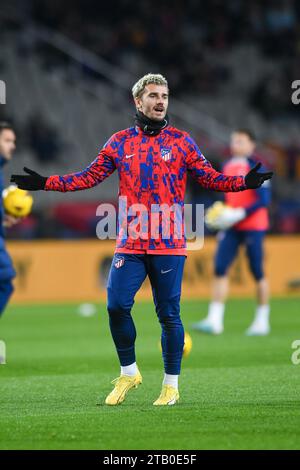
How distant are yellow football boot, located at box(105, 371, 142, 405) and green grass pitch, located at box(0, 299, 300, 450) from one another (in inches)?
3.5

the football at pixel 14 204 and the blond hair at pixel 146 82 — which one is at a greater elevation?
the blond hair at pixel 146 82

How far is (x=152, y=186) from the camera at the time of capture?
7.73 metres

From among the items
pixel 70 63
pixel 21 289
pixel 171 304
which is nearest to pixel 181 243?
pixel 171 304

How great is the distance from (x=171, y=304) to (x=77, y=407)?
100 cm

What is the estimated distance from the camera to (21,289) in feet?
63.1

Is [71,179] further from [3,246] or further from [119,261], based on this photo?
[3,246]

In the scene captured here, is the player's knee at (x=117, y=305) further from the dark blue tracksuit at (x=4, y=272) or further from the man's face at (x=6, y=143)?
the man's face at (x=6, y=143)

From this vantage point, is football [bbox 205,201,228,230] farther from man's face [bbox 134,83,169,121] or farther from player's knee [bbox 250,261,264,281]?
man's face [bbox 134,83,169,121]

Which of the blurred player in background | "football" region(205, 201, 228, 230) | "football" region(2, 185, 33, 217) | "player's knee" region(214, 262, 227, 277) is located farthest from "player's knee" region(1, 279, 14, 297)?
"player's knee" region(214, 262, 227, 277)

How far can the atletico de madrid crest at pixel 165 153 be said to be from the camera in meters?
7.73

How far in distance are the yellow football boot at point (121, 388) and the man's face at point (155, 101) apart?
1.95m

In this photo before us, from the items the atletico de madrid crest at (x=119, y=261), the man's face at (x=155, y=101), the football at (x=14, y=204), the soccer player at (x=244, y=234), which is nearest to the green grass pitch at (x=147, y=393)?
the soccer player at (x=244, y=234)

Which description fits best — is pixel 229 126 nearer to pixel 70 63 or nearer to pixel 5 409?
pixel 70 63
